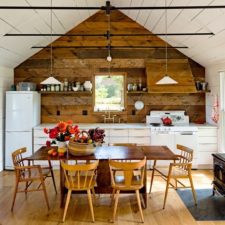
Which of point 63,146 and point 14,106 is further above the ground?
point 14,106

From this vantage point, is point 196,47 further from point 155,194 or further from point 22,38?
point 22,38

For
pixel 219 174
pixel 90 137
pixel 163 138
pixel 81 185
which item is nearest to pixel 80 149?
pixel 90 137

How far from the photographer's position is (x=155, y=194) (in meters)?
4.71

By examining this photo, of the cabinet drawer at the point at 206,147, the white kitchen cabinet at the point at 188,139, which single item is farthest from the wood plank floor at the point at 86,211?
the cabinet drawer at the point at 206,147

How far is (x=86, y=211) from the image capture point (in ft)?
13.2

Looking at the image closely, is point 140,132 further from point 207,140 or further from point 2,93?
point 2,93

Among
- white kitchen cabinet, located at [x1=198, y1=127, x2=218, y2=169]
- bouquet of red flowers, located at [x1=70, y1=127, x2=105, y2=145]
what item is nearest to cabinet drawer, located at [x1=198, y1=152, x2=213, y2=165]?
white kitchen cabinet, located at [x1=198, y1=127, x2=218, y2=169]

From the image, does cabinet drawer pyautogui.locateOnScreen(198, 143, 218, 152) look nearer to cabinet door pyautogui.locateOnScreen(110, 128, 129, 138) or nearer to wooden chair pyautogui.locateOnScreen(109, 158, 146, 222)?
cabinet door pyautogui.locateOnScreen(110, 128, 129, 138)

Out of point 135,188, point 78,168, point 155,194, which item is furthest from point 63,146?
point 155,194

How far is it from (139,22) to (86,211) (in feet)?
15.3

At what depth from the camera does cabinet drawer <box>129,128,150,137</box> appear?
6.29 m

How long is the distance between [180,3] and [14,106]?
405 centimetres

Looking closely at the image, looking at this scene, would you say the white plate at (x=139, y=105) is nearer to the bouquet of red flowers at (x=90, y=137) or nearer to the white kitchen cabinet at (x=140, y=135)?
the white kitchen cabinet at (x=140, y=135)

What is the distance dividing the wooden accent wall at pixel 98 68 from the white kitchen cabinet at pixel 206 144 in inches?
33.9
